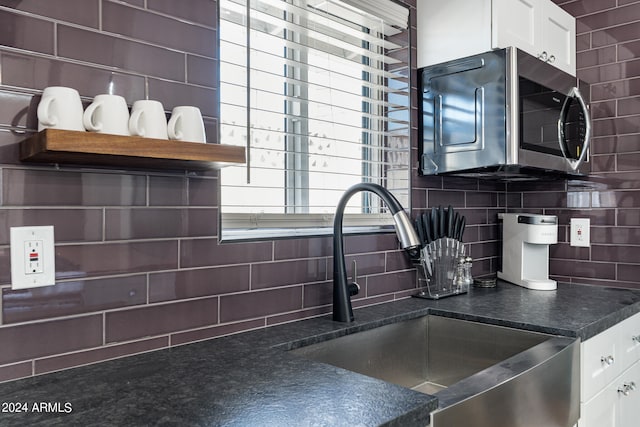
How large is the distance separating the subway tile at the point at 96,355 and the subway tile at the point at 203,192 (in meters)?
0.35

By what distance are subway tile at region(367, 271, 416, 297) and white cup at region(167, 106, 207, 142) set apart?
85cm

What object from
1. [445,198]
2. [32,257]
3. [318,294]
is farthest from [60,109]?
[445,198]

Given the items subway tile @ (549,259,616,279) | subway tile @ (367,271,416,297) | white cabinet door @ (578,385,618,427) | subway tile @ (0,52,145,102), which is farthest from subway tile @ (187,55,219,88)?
subway tile @ (549,259,616,279)

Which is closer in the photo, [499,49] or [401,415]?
[401,415]

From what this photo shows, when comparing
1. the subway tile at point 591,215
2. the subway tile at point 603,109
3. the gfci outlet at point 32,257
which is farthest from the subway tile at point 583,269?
the gfci outlet at point 32,257

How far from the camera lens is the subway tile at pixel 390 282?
5.65ft

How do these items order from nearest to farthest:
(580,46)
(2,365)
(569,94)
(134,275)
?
(2,365), (134,275), (569,94), (580,46)

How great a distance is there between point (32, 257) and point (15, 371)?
226 mm

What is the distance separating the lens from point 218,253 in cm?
129

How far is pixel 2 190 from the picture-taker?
96cm

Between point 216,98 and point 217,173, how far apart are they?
0.65 feet

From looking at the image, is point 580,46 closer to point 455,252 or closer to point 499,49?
point 499,49

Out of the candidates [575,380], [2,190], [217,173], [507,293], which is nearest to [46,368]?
[2,190]

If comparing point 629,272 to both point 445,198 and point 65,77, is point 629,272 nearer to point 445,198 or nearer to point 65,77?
point 445,198
